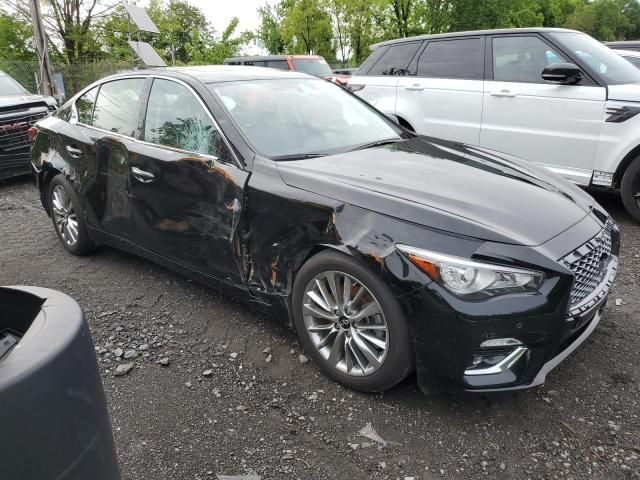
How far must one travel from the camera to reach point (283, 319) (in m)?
2.92

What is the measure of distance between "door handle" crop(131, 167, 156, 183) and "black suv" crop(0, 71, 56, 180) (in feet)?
16.0

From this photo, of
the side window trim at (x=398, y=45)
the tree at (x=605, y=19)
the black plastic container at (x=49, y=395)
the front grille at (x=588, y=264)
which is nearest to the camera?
the black plastic container at (x=49, y=395)

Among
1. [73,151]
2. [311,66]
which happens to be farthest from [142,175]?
[311,66]

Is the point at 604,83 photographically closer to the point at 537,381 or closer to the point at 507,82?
the point at 507,82

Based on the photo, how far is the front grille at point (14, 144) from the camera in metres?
7.24

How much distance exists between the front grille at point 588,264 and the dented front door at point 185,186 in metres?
1.72

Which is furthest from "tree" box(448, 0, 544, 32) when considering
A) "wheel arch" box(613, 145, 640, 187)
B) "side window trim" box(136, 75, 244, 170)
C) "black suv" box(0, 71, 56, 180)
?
"side window trim" box(136, 75, 244, 170)

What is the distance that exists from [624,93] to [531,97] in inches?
32.1

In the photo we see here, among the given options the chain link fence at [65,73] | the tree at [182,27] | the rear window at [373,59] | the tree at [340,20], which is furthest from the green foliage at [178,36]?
the rear window at [373,59]

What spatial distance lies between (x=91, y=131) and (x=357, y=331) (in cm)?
276

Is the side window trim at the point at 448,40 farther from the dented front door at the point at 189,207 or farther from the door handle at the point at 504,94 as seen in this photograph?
the dented front door at the point at 189,207

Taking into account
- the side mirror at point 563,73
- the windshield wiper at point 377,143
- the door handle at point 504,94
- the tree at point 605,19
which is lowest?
the windshield wiper at point 377,143

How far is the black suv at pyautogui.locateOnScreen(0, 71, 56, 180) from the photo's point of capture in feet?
23.8

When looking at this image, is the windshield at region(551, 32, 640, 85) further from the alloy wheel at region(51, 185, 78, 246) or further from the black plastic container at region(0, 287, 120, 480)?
the black plastic container at region(0, 287, 120, 480)
